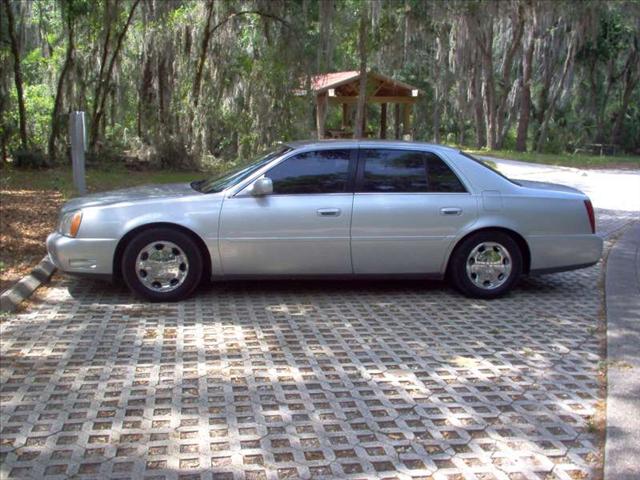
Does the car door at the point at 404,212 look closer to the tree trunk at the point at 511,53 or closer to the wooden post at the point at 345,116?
the tree trunk at the point at 511,53

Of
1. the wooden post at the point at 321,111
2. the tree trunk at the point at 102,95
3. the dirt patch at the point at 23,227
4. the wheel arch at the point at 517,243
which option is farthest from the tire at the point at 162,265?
the wooden post at the point at 321,111

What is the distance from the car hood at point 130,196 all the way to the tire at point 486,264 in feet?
8.57

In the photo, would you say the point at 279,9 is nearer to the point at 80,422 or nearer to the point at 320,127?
the point at 320,127

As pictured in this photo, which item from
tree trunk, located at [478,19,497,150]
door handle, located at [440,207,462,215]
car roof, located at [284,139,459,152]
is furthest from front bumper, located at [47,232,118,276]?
tree trunk, located at [478,19,497,150]

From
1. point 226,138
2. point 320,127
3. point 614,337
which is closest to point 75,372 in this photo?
point 614,337

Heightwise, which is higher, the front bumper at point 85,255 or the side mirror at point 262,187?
the side mirror at point 262,187

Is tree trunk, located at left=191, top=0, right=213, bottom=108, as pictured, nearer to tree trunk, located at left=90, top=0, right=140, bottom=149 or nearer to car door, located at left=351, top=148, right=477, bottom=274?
tree trunk, located at left=90, top=0, right=140, bottom=149

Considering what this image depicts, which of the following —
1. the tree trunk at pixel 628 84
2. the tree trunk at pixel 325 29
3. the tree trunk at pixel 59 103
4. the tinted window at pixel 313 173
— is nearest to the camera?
the tinted window at pixel 313 173

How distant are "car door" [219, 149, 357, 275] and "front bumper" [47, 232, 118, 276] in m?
1.02

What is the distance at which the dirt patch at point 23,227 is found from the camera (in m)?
7.95

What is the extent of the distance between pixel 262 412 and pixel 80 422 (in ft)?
3.39

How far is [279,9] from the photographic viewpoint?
18.5 m

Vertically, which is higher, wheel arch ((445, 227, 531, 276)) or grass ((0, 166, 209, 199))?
grass ((0, 166, 209, 199))

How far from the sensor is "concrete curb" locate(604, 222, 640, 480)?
3.92 m
